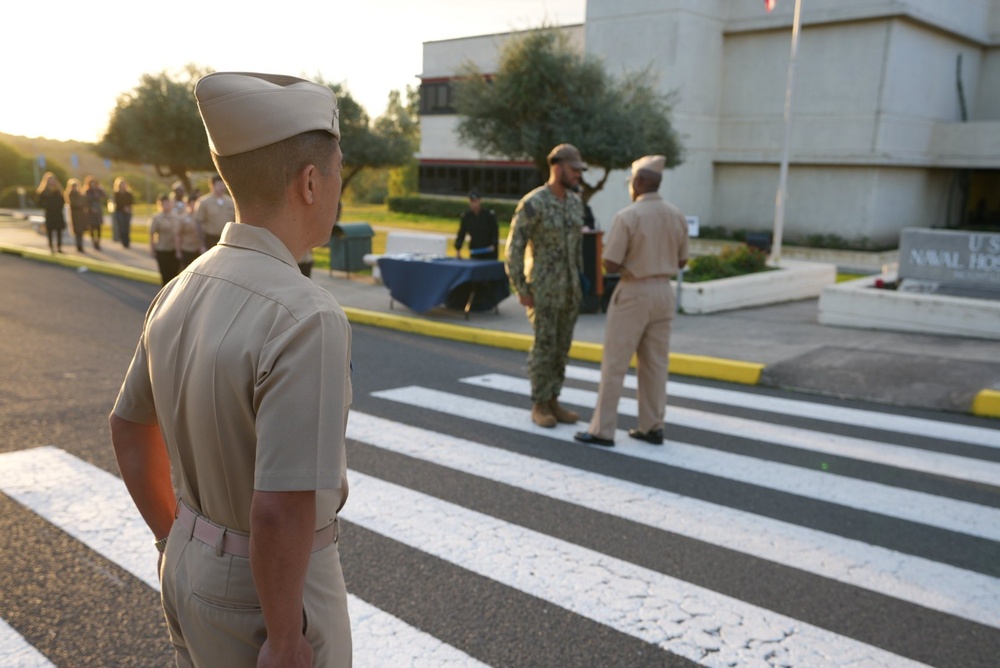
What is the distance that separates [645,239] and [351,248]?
38.5 ft

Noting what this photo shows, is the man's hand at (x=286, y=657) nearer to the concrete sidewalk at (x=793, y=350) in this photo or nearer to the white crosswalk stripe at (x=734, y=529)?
the white crosswalk stripe at (x=734, y=529)

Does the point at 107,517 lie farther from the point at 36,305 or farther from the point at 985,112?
the point at 985,112

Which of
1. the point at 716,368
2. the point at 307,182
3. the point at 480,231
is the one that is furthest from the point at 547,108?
the point at 307,182

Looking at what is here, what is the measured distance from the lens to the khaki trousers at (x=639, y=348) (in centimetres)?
616

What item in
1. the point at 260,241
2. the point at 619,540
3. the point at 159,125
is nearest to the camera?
the point at 260,241

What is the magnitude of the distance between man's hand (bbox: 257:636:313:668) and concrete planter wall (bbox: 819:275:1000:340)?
11.3 metres

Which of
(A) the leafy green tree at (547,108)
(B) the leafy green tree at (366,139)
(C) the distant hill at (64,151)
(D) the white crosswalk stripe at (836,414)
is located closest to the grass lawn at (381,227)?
(B) the leafy green tree at (366,139)

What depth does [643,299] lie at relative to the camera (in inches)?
241

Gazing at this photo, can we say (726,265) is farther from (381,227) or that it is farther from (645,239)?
(381,227)

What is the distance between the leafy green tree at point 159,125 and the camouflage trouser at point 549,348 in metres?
28.7

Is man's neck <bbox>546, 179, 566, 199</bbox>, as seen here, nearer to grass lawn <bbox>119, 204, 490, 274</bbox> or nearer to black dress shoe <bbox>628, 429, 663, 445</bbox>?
black dress shoe <bbox>628, 429, 663, 445</bbox>

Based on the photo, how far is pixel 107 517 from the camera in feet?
15.2

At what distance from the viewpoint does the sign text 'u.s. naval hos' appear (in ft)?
38.9

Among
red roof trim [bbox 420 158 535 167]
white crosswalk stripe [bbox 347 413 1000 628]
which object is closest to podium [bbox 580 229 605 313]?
white crosswalk stripe [bbox 347 413 1000 628]
